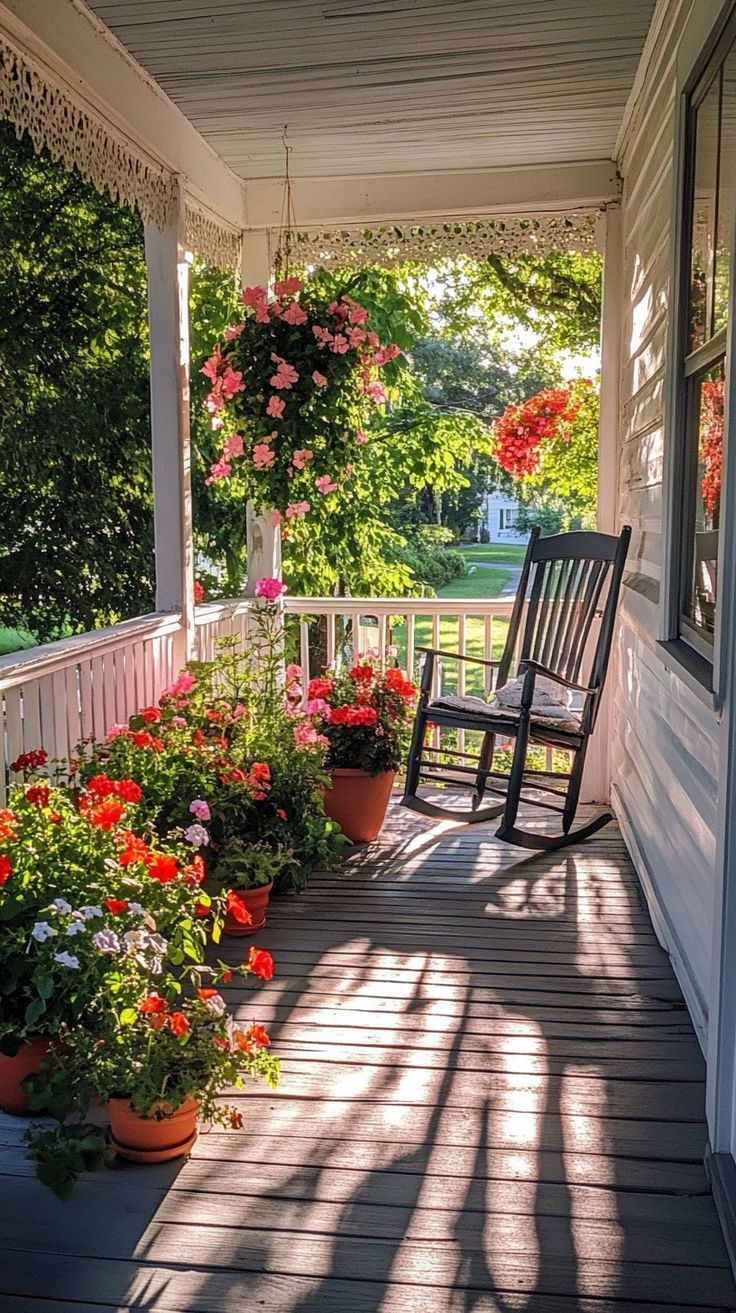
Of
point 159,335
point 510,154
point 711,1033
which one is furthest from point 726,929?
point 510,154

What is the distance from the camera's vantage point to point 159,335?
405 centimetres

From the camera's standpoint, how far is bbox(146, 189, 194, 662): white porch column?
402 centimetres

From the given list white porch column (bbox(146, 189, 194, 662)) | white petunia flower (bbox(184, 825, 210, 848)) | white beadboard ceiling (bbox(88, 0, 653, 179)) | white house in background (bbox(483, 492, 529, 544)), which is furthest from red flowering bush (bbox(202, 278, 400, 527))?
white house in background (bbox(483, 492, 529, 544))

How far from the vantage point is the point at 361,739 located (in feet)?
13.3

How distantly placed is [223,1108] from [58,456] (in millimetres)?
5800

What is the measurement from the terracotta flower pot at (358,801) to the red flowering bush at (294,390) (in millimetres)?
1126

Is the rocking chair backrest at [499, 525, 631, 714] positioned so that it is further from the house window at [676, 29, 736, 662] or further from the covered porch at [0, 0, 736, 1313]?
the house window at [676, 29, 736, 662]

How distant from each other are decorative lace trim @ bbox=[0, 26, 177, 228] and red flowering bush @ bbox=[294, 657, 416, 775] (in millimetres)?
1829

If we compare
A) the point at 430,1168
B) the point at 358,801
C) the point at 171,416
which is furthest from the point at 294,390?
the point at 430,1168

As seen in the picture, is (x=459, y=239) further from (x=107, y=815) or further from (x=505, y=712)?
(x=107, y=815)

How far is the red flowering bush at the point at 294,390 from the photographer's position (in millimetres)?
4082

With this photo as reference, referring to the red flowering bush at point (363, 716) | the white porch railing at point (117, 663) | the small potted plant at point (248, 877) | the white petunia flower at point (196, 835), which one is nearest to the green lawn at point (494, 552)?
the white porch railing at point (117, 663)

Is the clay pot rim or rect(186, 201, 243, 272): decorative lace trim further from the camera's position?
rect(186, 201, 243, 272): decorative lace trim

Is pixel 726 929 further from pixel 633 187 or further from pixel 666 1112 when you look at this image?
pixel 633 187
